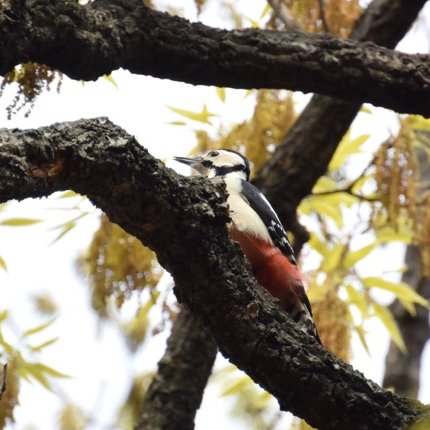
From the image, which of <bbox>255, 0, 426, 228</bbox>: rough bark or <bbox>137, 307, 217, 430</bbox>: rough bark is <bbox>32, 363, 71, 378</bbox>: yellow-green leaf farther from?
<bbox>255, 0, 426, 228</bbox>: rough bark

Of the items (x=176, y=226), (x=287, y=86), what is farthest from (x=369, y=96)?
(x=176, y=226)

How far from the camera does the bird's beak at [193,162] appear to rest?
16.0ft

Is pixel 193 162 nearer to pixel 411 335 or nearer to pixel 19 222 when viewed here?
pixel 19 222

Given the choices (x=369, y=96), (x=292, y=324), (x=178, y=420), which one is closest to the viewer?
(x=292, y=324)

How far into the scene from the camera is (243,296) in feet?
8.64

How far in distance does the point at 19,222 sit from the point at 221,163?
105 centimetres

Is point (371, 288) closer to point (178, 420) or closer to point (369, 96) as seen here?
point (178, 420)

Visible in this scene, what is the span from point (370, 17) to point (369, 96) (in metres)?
1.23

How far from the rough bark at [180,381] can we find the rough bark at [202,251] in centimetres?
175

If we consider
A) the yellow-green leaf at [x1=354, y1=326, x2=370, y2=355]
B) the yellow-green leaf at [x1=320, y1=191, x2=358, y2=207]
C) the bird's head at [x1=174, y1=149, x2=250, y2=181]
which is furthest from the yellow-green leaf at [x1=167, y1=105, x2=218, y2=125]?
the yellow-green leaf at [x1=354, y1=326, x2=370, y2=355]

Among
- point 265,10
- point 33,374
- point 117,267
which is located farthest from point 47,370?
point 265,10

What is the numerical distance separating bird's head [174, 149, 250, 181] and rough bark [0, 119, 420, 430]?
7.03 feet

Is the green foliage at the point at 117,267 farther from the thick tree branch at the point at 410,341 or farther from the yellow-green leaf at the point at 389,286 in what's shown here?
the thick tree branch at the point at 410,341

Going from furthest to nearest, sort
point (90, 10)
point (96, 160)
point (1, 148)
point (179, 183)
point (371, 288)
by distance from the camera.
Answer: point (371, 288) → point (90, 10) → point (179, 183) → point (96, 160) → point (1, 148)
